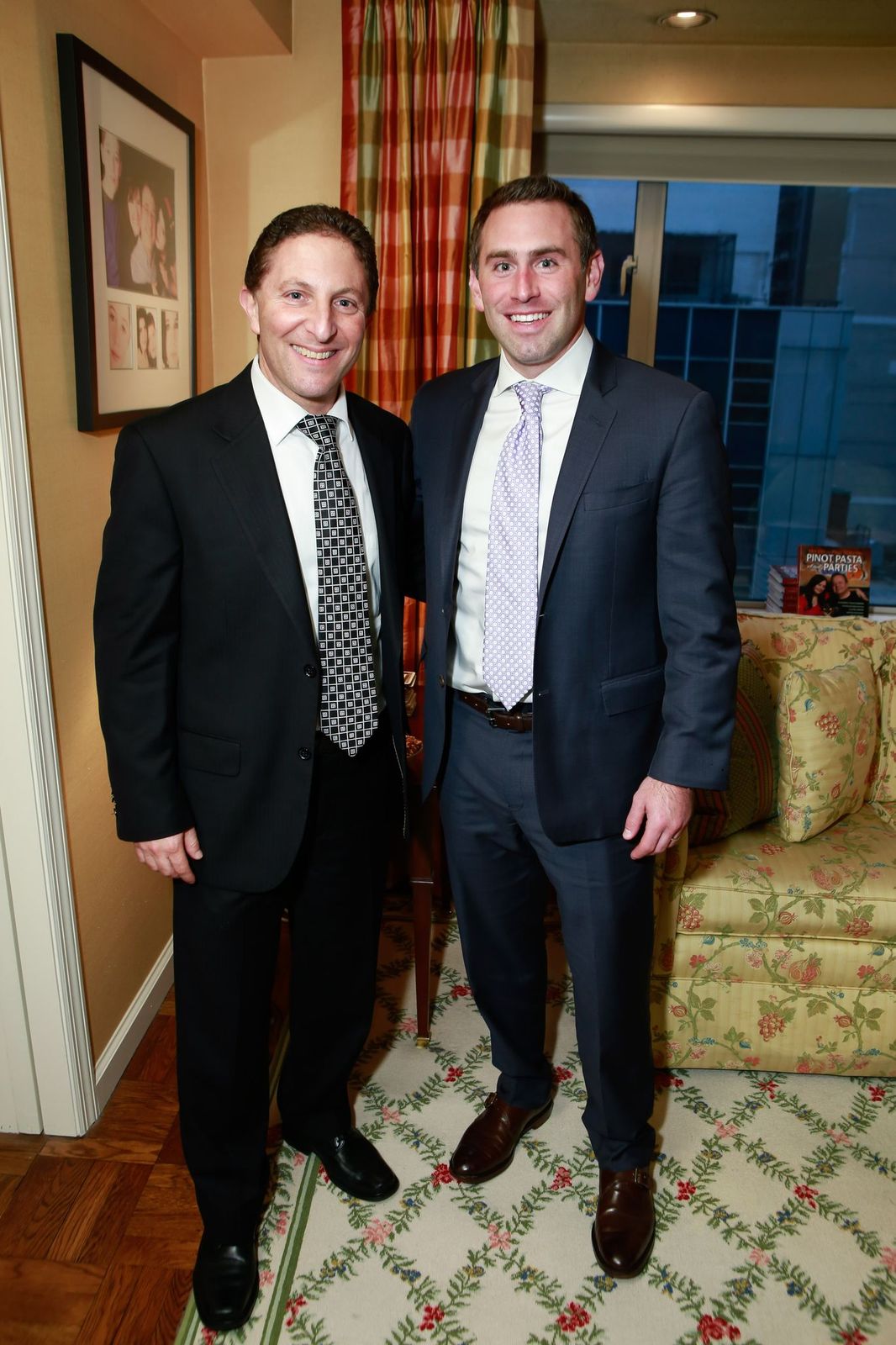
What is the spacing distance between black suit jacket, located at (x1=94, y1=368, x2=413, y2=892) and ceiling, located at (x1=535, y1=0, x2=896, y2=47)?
5.75 ft

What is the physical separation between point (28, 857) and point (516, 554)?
3.50 feet

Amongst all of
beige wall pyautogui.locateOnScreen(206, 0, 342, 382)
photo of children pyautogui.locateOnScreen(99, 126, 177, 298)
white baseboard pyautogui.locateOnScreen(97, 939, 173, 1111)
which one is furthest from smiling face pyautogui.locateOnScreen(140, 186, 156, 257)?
white baseboard pyautogui.locateOnScreen(97, 939, 173, 1111)

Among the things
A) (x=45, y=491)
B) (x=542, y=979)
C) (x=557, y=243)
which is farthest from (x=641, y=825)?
(x=45, y=491)

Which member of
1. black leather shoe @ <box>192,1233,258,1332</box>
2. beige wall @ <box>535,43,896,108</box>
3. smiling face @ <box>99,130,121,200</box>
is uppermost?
beige wall @ <box>535,43,896,108</box>

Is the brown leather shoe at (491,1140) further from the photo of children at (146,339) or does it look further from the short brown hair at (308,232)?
the photo of children at (146,339)

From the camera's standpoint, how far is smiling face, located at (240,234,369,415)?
4.86 ft

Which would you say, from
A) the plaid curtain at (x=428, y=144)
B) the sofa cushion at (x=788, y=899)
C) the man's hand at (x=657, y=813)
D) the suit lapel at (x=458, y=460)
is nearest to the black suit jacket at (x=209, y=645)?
the suit lapel at (x=458, y=460)

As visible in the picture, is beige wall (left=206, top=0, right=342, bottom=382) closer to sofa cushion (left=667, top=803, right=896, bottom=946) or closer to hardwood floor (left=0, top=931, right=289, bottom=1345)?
sofa cushion (left=667, top=803, right=896, bottom=946)

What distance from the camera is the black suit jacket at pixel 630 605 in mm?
1561

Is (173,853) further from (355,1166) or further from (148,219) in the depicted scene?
(148,219)

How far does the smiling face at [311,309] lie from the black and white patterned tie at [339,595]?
87 mm

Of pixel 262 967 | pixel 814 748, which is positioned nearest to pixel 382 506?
pixel 262 967

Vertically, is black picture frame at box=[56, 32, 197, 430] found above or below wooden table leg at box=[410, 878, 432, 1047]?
above

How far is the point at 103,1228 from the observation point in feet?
5.95
